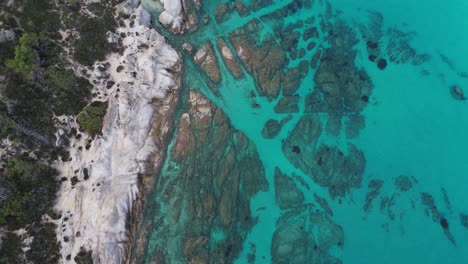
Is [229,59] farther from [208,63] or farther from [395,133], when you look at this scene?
[395,133]

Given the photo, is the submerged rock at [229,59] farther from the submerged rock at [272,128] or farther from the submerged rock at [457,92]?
the submerged rock at [457,92]

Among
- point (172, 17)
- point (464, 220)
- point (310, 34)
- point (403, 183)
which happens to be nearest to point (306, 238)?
point (403, 183)

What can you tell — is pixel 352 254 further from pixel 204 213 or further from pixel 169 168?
pixel 169 168

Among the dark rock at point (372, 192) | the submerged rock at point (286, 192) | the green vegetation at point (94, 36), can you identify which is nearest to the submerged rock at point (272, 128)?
the submerged rock at point (286, 192)

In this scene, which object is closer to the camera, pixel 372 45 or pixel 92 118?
pixel 92 118

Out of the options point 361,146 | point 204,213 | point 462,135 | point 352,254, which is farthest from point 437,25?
point 204,213
